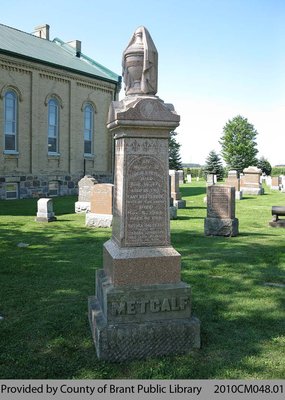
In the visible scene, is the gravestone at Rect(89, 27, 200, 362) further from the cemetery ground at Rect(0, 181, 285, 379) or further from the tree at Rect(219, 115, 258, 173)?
the tree at Rect(219, 115, 258, 173)

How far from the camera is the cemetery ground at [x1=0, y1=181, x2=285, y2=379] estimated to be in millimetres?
4117

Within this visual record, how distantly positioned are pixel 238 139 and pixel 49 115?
53.8 meters

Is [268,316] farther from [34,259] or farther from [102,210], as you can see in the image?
[102,210]

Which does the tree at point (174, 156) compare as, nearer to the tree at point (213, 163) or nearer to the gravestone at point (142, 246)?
the tree at point (213, 163)

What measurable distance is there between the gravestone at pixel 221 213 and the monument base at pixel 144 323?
7754 millimetres

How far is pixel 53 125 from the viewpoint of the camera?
26703 millimetres

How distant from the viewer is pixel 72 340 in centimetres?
477

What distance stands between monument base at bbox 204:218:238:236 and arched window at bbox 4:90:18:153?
50.8ft

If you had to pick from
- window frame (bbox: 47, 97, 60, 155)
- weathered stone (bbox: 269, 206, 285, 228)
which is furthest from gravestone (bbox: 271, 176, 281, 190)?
weathered stone (bbox: 269, 206, 285, 228)

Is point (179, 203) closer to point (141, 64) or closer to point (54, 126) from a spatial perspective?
point (54, 126)

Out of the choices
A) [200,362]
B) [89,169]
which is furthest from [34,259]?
[89,169]

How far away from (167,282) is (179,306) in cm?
30

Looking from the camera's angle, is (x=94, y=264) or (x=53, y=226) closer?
(x=94, y=264)

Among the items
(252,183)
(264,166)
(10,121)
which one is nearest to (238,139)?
(264,166)
